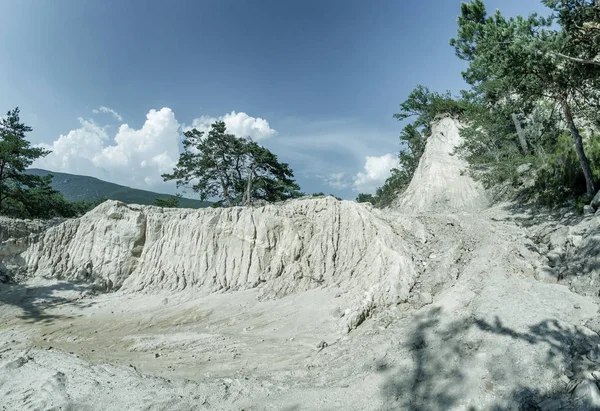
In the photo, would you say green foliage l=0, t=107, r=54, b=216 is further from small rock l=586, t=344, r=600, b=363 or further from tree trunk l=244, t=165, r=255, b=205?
small rock l=586, t=344, r=600, b=363

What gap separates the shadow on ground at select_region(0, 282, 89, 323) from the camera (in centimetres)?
1279

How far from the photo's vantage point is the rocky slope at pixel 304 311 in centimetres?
577

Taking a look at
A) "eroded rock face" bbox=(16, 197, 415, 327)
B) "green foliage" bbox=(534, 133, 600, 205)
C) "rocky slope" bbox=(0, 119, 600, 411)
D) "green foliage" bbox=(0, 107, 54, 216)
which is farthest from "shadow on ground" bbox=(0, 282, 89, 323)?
"green foliage" bbox=(534, 133, 600, 205)

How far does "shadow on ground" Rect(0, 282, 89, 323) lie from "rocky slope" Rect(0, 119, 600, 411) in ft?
0.25

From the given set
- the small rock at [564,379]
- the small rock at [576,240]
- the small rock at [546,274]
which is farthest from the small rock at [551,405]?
the small rock at [576,240]

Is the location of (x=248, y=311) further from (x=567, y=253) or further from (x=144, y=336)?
(x=567, y=253)

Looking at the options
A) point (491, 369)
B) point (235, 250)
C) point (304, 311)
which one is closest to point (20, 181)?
point (235, 250)

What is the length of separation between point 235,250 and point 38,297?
8.73 m

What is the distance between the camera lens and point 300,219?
1398cm

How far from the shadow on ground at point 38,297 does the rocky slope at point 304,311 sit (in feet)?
0.25

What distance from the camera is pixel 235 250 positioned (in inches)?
563

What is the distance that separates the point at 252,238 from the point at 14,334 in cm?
885

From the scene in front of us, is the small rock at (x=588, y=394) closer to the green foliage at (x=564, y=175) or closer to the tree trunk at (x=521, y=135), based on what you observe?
the green foliage at (x=564, y=175)

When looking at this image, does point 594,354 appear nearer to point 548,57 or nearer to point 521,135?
Result: point 548,57
